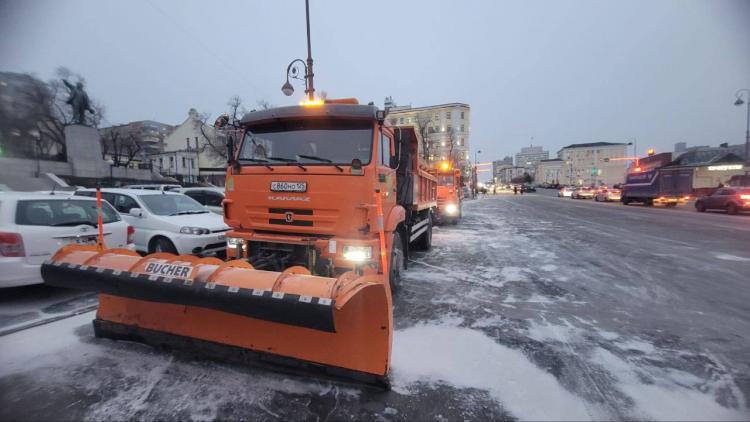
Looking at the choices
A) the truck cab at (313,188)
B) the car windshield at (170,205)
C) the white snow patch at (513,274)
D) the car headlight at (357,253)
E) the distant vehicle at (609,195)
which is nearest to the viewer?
the car headlight at (357,253)

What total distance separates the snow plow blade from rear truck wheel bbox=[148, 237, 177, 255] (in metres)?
3.50

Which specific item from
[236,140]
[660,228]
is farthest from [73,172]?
[660,228]

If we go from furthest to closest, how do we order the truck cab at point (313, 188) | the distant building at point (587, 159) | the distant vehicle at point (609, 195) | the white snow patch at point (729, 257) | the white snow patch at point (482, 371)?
the distant building at point (587, 159) → the distant vehicle at point (609, 195) → the white snow patch at point (729, 257) → the truck cab at point (313, 188) → the white snow patch at point (482, 371)

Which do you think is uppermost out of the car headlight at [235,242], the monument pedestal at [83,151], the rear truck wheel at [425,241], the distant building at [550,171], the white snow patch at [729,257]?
the distant building at [550,171]

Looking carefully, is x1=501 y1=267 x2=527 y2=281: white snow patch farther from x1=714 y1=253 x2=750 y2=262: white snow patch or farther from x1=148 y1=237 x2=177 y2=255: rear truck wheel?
x1=148 y1=237 x2=177 y2=255: rear truck wheel

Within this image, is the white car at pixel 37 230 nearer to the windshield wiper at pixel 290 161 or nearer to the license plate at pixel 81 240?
the license plate at pixel 81 240

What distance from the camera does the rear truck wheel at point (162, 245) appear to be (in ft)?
24.0

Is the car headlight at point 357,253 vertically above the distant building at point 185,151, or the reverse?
the distant building at point 185,151

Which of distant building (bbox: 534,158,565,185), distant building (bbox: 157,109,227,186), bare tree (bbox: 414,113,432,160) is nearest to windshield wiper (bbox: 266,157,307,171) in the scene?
bare tree (bbox: 414,113,432,160)

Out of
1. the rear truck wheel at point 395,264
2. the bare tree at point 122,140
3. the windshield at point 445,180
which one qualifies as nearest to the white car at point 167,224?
the rear truck wheel at point 395,264

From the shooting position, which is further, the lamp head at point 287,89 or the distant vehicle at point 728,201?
the distant vehicle at point 728,201

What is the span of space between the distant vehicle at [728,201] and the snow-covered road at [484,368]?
65.2ft

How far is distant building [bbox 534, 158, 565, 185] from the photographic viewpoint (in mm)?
136750

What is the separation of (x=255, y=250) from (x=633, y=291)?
21.1ft
